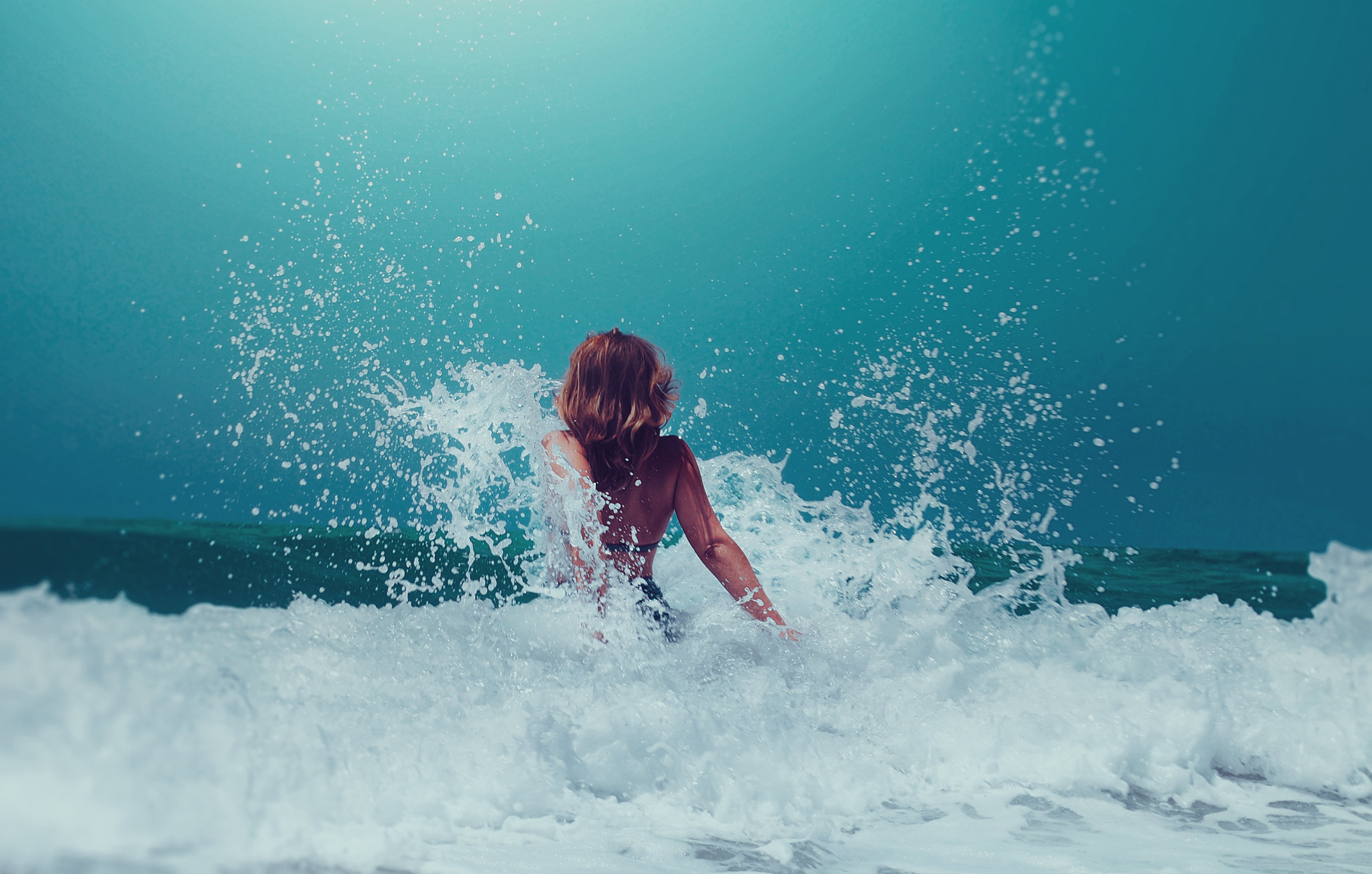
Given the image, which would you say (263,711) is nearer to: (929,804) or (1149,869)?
(929,804)

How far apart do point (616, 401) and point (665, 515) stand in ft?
1.65

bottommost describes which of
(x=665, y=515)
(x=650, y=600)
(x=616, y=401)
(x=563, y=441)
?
(x=650, y=600)

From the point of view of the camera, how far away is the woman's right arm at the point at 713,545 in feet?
9.09

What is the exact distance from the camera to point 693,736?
6.83 feet

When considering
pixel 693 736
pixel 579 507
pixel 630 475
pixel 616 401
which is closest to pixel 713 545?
pixel 630 475

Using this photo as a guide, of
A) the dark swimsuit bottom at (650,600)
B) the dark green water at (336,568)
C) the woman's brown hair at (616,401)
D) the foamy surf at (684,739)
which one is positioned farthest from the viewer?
the dark swimsuit bottom at (650,600)

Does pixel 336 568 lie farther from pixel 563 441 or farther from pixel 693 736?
pixel 693 736

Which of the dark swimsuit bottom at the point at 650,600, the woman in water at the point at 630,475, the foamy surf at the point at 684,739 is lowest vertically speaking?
the foamy surf at the point at 684,739

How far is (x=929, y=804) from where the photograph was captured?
203cm

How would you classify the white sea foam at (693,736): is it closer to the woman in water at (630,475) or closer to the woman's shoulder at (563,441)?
the woman in water at (630,475)

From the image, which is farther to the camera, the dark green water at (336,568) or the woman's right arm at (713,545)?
the woman's right arm at (713,545)

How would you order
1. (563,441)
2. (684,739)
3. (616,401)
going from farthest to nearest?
(563,441) → (616,401) → (684,739)

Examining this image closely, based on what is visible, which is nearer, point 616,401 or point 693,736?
point 693,736

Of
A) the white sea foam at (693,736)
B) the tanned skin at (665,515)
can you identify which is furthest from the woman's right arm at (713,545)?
the white sea foam at (693,736)
